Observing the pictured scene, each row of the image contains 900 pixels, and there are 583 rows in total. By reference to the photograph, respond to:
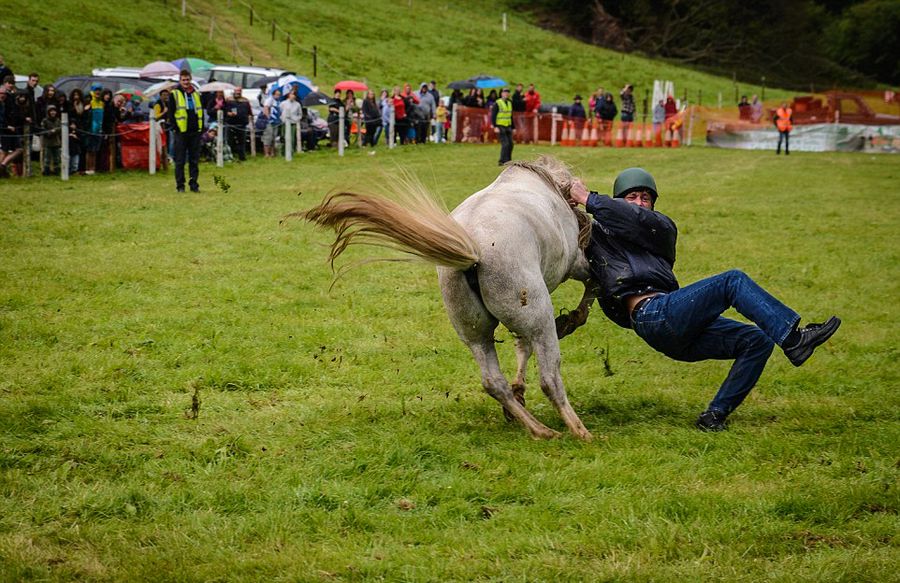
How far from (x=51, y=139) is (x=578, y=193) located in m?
17.4

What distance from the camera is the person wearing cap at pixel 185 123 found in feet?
60.8

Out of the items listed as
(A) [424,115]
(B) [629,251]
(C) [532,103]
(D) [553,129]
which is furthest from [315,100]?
(B) [629,251]

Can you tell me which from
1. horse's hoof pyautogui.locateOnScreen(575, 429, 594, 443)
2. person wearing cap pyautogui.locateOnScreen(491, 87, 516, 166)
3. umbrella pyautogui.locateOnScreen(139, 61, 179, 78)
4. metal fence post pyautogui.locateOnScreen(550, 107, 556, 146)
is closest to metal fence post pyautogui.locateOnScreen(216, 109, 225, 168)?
person wearing cap pyautogui.locateOnScreen(491, 87, 516, 166)

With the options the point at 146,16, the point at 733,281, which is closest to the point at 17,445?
the point at 733,281

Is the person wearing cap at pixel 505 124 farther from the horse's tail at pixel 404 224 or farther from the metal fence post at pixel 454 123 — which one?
the horse's tail at pixel 404 224

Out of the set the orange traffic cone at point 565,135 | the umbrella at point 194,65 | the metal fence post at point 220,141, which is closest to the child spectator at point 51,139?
the metal fence post at point 220,141

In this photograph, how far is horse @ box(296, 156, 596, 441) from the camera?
5961mm

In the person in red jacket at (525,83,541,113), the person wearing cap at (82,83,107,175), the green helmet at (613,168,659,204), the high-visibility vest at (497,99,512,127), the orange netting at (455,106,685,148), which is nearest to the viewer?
the green helmet at (613,168,659,204)

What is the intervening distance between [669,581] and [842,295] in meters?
8.35

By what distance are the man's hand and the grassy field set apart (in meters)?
1.53

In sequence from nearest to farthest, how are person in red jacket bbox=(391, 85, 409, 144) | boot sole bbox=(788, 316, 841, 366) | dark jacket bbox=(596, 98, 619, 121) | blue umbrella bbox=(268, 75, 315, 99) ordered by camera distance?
1. boot sole bbox=(788, 316, 841, 366)
2. blue umbrella bbox=(268, 75, 315, 99)
3. person in red jacket bbox=(391, 85, 409, 144)
4. dark jacket bbox=(596, 98, 619, 121)

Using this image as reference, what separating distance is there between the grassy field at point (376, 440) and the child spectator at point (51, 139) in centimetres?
855

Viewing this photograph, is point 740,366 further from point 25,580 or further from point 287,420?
point 25,580

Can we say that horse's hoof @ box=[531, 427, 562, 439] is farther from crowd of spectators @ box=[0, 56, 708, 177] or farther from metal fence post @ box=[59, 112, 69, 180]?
metal fence post @ box=[59, 112, 69, 180]
